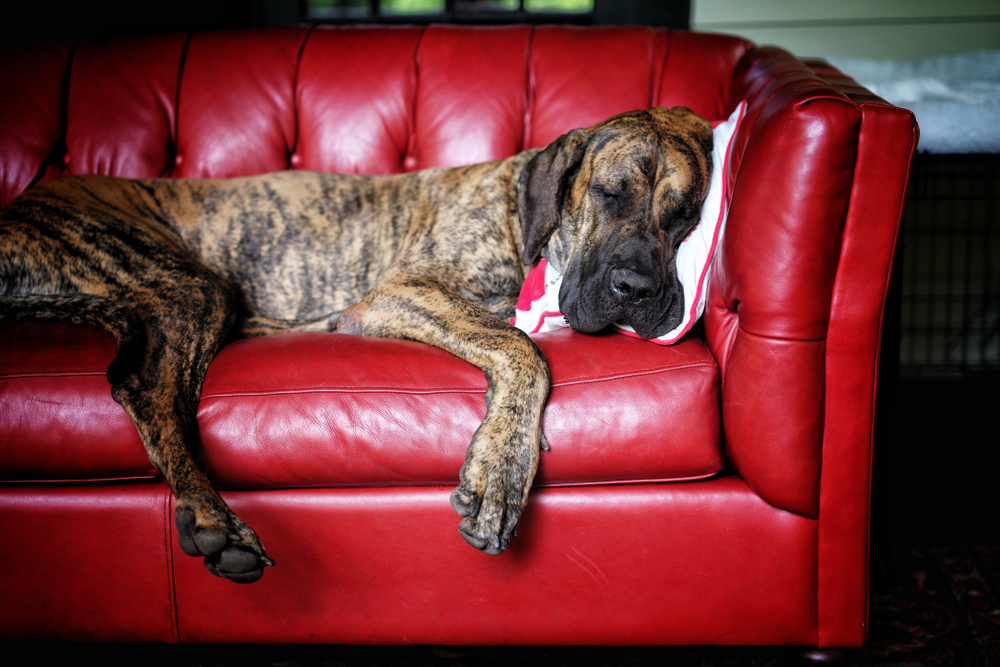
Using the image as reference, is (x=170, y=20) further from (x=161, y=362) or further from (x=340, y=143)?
(x=161, y=362)

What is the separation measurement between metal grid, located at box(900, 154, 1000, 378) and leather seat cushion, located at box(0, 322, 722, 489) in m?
2.52

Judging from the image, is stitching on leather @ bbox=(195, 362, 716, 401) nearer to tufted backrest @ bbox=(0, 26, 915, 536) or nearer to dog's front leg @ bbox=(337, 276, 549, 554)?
dog's front leg @ bbox=(337, 276, 549, 554)

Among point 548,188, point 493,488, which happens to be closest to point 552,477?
point 493,488

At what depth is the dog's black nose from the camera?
4.52 ft

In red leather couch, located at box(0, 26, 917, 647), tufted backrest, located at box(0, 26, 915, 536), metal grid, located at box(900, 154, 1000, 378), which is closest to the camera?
red leather couch, located at box(0, 26, 917, 647)

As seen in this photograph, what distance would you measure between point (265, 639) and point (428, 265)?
956 millimetres

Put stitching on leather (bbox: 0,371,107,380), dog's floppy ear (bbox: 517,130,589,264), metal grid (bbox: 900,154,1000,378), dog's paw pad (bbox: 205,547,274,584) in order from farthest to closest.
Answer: metal grid (bbox: 900,154,1000,378) → dog's floppy ear (bbox: 517,130,589,264) → stitching on leather (bbox: 0,371,107,380) → dog's paw pad (bbox: 205,547,274,584)

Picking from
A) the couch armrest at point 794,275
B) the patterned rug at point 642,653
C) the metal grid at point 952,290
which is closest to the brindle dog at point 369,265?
the couch armrest at point 794,275

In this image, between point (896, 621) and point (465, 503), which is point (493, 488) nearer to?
point (465, 503)

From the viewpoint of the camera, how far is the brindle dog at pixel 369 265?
1195 millimetres

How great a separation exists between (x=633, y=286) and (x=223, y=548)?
948 mm

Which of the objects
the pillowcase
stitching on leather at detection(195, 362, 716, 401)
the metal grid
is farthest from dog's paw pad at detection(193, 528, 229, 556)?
the metal grid

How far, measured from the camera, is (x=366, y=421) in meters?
1.25

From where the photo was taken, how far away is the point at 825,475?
3.93 feet
